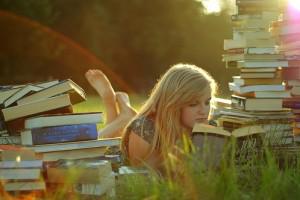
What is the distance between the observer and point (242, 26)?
448 centimetres

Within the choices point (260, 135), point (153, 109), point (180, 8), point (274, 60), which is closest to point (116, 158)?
point (153, 109)

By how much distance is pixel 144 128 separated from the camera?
375cm

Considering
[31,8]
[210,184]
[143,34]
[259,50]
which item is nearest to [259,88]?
[259,50]

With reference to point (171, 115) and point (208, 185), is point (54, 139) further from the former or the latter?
point (208, 185)

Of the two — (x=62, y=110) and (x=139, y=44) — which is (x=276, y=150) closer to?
(x=62, y=110)

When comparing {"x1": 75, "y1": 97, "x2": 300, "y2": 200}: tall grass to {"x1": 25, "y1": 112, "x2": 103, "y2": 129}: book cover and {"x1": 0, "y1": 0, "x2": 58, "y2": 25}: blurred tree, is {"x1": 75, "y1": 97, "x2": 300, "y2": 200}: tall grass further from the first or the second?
{"x1": 0, "y1": 0, "x2": 58, "y2": 25}: blurred tree

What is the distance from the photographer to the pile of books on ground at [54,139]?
3113 mm

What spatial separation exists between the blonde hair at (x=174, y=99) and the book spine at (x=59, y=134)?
0.41 meters

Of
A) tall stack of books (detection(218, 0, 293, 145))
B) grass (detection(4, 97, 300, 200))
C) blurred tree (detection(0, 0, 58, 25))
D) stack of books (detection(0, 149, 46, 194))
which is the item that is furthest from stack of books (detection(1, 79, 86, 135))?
blurred tree (detection(0, 0, 58, 25))

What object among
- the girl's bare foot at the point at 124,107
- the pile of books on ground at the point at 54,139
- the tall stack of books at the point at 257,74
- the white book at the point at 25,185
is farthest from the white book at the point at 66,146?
the girl's bare foot at the point at 124,107

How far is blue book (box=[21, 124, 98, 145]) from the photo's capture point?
11.4 ft

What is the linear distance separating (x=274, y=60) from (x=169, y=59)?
16778mm

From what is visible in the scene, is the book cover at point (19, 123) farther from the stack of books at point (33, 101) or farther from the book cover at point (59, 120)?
the book cover at point (59, 120)

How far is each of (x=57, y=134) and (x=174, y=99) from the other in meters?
0.68
